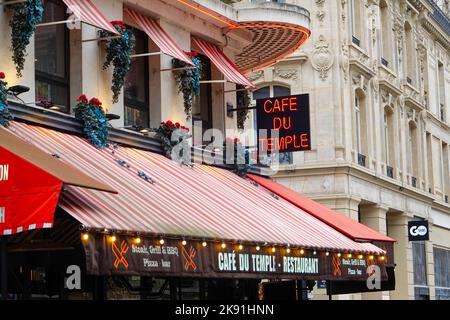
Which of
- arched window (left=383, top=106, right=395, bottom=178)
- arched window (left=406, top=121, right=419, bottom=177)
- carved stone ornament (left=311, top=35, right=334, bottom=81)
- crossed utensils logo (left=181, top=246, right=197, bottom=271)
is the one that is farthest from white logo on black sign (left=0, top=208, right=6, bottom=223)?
arched window (left=406, top=121, right=419, bottom=177)

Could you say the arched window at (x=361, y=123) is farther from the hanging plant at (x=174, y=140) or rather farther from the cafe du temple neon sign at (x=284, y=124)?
the hanging plant at (x=174, y=140)

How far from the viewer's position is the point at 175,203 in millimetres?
15164

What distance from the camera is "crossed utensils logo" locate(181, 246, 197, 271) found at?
13.6 metres

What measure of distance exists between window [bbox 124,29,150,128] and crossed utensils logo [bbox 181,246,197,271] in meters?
5.23

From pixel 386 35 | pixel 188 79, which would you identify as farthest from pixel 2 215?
pixel 386 35

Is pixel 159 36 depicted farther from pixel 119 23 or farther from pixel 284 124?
pixel 284 124

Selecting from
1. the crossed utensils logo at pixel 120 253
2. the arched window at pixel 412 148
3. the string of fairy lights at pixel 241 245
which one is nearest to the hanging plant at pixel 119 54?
the string of fairy lights at pixel 241 245

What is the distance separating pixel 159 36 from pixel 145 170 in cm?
336

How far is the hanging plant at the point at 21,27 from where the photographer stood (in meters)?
14.7

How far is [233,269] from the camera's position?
48.4 ft

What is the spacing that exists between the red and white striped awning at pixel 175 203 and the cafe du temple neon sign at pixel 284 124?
390cm

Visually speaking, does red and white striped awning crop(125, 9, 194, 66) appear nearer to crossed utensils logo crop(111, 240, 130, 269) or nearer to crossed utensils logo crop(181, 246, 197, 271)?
crossed utensils logo crop(181, 246, 197, 271)

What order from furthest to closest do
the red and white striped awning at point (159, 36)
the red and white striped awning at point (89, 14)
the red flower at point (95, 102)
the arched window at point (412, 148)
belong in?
the arched window at point (412, 148)
the red and white striped awning at point (159, 36)
the red flower at point (95, 102)
the red and white striped awning at point (89, 14)
